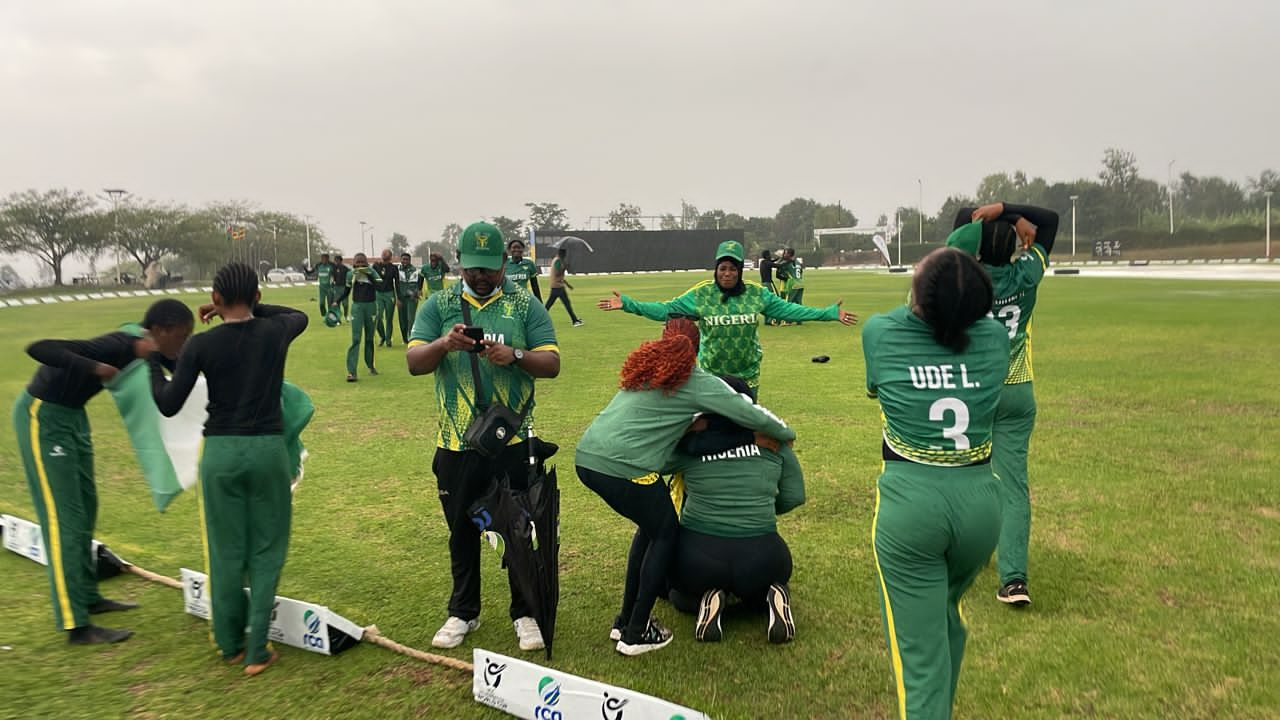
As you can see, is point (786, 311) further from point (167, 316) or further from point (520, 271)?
point (520, 271)

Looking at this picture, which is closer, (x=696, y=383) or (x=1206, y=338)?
(x=696, y=383)

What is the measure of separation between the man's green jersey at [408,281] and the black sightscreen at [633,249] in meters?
62.4

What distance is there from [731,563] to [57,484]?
3.75 m

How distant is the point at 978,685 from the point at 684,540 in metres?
1.56

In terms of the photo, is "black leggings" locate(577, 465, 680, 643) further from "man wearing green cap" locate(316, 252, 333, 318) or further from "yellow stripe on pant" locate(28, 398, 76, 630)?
"man wearing green cap" locate(316, 252, 333, 318)

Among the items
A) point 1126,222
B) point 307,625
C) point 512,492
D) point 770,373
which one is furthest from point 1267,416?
point 1126,222

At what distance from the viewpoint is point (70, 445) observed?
446 cm

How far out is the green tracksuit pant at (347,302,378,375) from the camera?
43.8ft

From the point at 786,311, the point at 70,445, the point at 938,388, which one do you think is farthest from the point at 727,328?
the point at 70,445

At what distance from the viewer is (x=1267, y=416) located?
9195 mm

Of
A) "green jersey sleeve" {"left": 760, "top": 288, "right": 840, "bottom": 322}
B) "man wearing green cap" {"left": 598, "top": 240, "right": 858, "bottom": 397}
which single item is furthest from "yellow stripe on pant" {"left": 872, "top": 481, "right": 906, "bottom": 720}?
"green jersey sleeve" {"left": 760, "top": 288, "right": 840, "bottom": 322}

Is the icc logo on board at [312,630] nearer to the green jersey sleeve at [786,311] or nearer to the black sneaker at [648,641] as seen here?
the black sneaker at [648,641]

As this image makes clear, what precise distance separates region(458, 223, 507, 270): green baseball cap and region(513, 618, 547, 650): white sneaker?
1.91 metres

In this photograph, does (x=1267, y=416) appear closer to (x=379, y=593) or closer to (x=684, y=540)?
(x=684, y=540)
